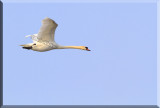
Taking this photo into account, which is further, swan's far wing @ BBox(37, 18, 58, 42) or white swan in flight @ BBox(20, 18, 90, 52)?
white swan in flight @ BBox(20, 18, 90, 52)

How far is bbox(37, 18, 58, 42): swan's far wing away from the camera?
13.5 m

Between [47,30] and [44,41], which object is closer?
[47,30]

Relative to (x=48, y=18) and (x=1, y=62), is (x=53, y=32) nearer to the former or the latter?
(x=48, y=18)

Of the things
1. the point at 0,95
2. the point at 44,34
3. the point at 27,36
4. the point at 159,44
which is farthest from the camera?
the point at 0,95

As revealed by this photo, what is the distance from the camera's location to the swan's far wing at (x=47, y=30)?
13524mm

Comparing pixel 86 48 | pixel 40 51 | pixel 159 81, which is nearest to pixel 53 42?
pixel 40 51

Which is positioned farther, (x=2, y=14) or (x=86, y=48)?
(x=2, y=14)

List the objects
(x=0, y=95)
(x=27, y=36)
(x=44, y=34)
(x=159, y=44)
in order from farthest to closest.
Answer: (x=0, y=95) < (x=159, y=44) < (x=27, y=36) < (x=44, y=34)

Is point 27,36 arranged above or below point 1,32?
below

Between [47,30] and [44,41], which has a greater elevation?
[47,30]

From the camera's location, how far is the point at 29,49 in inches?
583

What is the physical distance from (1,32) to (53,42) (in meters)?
7.73

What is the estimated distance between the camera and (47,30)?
46.3 ft

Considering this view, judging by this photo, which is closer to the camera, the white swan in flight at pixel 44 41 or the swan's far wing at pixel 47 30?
the swan's far wing at pixel 47 30
